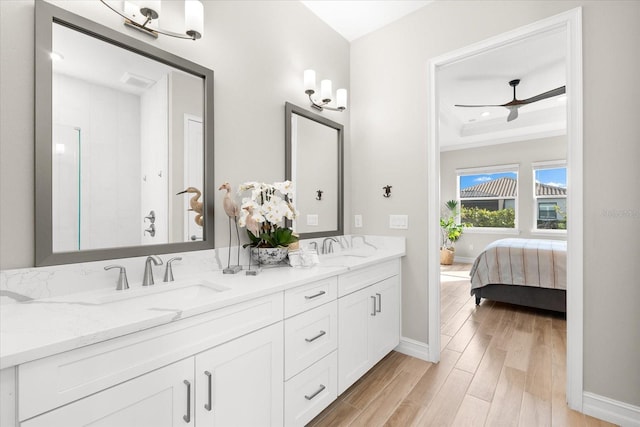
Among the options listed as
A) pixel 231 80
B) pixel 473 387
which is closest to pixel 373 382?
pixel 473 387

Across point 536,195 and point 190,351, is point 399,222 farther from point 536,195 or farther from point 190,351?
point 536,195

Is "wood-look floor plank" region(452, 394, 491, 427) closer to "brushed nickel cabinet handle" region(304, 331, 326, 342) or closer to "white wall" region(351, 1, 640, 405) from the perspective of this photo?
"white wall" region(351, 1, 640, 405)

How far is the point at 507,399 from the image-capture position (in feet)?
6.13

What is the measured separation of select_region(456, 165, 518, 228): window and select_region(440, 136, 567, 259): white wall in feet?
0.42

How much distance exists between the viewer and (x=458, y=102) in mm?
4660

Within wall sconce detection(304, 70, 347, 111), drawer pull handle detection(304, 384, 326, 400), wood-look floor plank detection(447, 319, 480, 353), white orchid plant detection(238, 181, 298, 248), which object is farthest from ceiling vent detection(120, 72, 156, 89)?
wood-look floor plank detection(447, 319, 480, 353)

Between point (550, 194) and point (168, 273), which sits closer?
point (168, 273)

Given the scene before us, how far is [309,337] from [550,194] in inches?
251

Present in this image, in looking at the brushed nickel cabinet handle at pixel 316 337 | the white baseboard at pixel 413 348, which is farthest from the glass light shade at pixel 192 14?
the white baseboard at pixel 413 348

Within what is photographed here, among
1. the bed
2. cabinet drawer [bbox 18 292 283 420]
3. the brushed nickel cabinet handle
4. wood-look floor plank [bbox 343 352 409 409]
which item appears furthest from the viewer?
the bed

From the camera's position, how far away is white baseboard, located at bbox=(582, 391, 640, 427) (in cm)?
164

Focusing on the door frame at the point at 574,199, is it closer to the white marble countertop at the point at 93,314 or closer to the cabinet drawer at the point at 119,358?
the white marble countertop at the point at 93,314

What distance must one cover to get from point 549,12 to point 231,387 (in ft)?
9.07

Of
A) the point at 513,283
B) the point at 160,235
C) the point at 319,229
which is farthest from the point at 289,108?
the point at 513,283
